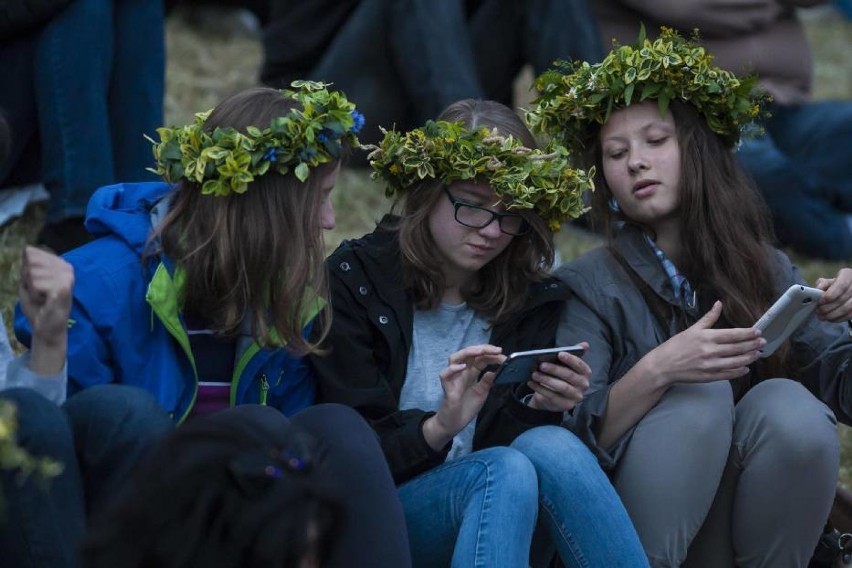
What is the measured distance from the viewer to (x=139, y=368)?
349 cm

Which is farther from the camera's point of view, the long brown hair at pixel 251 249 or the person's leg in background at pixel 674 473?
the person's leg in background at pixel 674 473

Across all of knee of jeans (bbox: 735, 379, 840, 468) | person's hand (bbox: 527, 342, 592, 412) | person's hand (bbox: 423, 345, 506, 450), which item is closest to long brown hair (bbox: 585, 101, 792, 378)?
knee of jeans (bbox: 735, 379, 840, 468)

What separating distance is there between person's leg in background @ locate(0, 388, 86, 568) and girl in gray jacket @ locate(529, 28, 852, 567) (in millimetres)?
1380

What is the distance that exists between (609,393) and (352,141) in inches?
35.8

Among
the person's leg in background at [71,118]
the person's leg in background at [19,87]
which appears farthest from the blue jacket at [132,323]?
the person's leg in background at [19,87]

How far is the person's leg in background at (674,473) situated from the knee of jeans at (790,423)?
0.08m

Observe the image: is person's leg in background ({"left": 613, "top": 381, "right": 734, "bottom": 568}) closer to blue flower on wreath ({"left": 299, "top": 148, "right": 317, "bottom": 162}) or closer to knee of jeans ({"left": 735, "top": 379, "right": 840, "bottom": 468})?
knee of jeans ({"left": 735, "top": 379, "right": 840, "bottom": 468})

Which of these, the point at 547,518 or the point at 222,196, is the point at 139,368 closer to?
A: the point at 222,196

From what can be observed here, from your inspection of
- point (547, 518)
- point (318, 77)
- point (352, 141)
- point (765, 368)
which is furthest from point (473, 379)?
point (318, 77)

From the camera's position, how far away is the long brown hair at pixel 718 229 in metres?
4.08

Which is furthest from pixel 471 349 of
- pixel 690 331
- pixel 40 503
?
pixel 40 503

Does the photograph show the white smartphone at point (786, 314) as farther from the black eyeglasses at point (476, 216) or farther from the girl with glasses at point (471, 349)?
the black eyeglasses at point (476, 216)

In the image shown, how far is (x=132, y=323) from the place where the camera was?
3.47 meters

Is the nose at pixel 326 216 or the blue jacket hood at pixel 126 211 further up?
the blue jacket hood at pixel 126 211
